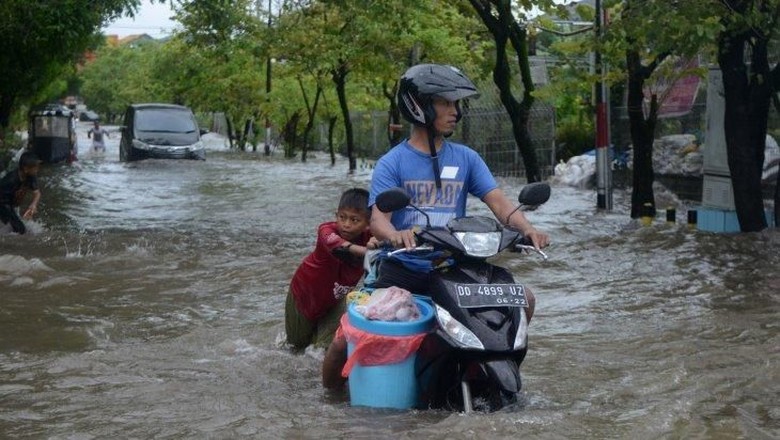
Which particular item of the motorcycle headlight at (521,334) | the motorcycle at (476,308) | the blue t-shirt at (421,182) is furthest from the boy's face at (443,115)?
the motorcycle headlight at (521,334)

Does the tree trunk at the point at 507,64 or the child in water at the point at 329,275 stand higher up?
the tree trunk at the point at 507,64

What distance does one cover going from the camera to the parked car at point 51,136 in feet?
112

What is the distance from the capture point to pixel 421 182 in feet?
18.6

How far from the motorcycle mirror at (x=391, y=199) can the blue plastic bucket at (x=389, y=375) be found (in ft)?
1.73

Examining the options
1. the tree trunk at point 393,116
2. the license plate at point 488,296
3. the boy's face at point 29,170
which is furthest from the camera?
the tree trunk at point 393,116

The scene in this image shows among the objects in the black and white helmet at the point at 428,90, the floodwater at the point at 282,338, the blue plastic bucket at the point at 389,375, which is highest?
the black and white helmet at the point at 428,90

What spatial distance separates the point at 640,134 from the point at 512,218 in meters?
10.1

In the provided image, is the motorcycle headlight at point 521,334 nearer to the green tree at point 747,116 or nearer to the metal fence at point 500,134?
the green tree at point 747,116

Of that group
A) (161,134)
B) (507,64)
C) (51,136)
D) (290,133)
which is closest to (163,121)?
(161,134)

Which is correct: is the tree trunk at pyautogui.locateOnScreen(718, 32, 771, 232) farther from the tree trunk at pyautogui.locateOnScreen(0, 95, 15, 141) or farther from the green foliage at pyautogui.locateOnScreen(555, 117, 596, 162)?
the tree trunk at pyautogui.locateOnScreen(0, 95, 15, 141)

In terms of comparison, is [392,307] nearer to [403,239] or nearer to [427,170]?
[403,239]

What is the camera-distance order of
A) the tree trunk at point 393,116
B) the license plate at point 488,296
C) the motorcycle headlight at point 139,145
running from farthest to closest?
the motorcycle headlight at point 139,145 → the tree trunk at point 393,116 → the license plate at point 488,296

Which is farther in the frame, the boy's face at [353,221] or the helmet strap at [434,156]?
the boy's face at [353,221]

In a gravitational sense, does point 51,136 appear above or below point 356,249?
above
